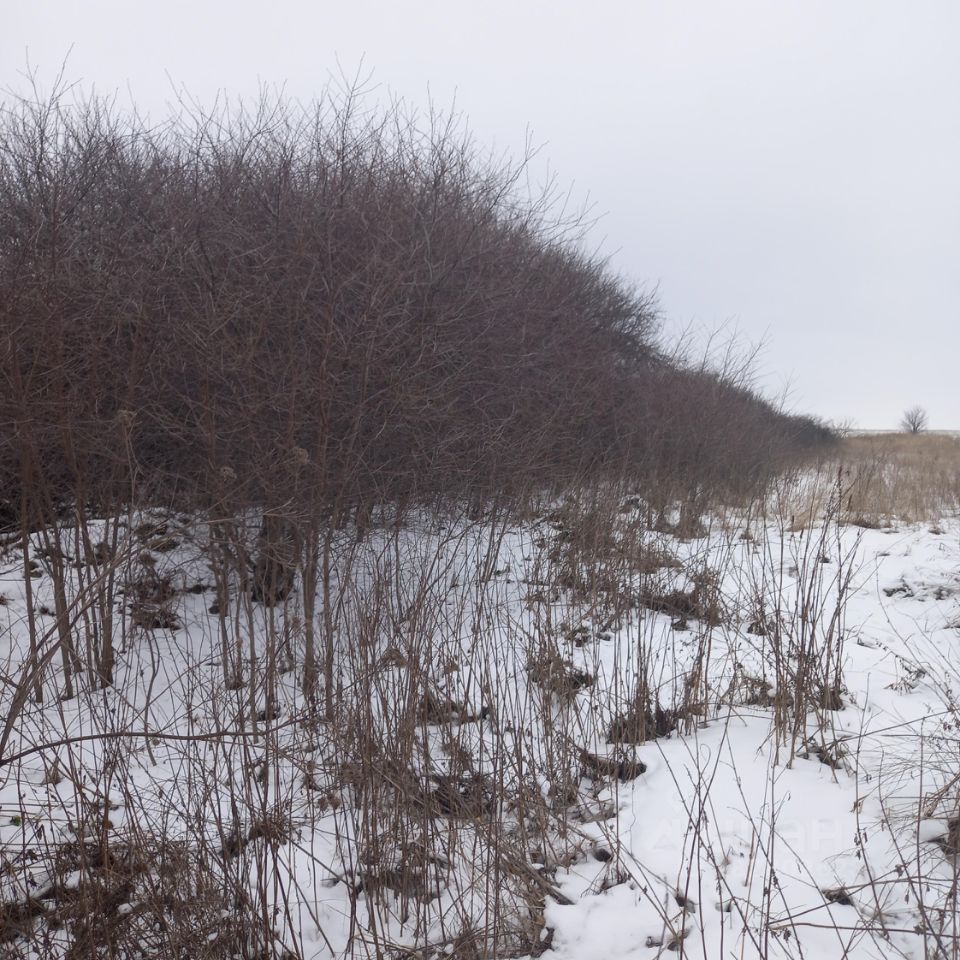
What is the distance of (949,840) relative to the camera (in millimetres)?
2824

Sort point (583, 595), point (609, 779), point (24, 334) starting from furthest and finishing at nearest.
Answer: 1. point (583, 595)
2. point (24, 334)
3. point (609, 779)

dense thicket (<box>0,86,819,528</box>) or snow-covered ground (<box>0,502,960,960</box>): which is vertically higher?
dense thicket (<box>0,86,819,528</box>)

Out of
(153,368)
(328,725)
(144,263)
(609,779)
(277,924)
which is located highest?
(144,263)

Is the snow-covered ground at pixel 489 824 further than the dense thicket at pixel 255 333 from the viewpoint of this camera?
No

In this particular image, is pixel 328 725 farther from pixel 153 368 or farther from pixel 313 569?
pixel 153 368

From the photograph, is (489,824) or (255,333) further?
(255,333)

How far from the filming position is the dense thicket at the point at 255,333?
4.92m

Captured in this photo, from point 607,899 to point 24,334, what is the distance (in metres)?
4.34

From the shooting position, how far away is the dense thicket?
4.92 metres

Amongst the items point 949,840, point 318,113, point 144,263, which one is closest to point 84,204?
point 144,263

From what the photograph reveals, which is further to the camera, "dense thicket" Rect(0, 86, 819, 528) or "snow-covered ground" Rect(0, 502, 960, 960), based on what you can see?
"dense thicket" Rect(0, 86, 819, 528)

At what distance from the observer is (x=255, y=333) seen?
17.5 ft

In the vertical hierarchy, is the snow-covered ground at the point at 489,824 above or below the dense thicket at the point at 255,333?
below

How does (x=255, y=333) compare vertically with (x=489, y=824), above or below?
above
